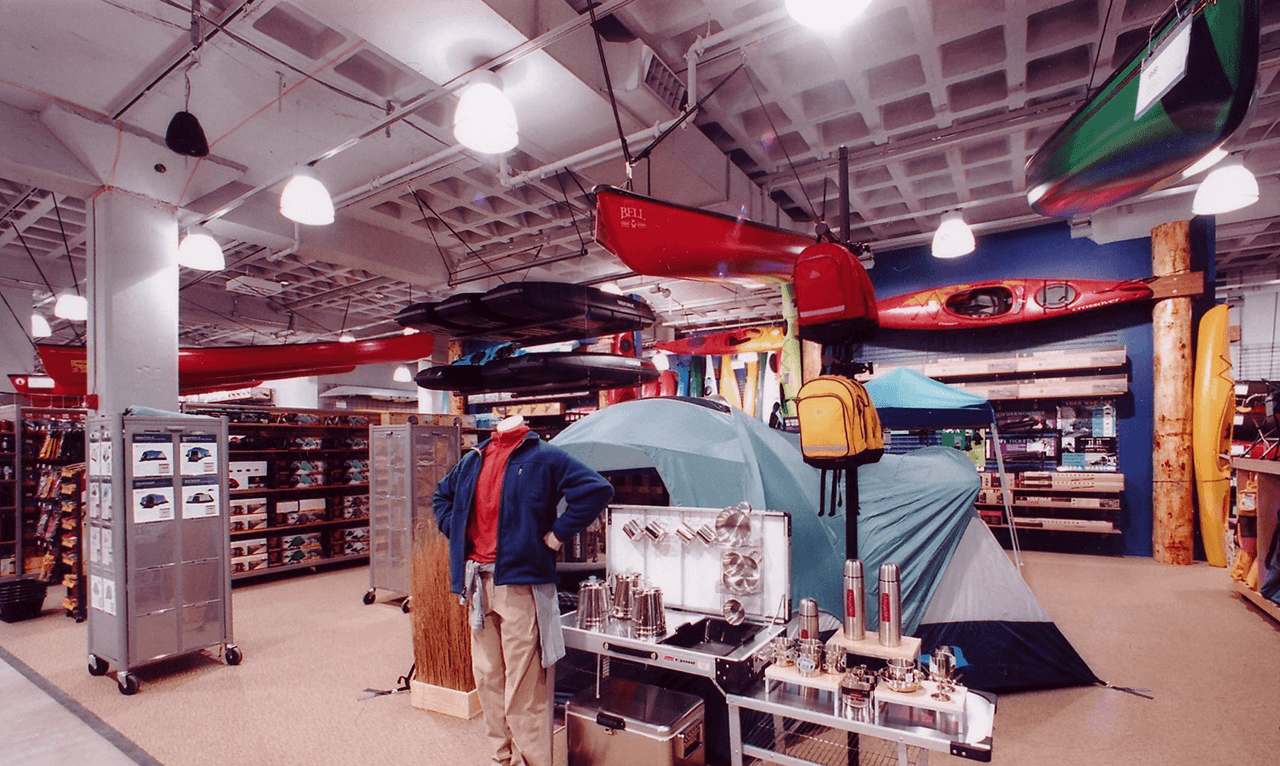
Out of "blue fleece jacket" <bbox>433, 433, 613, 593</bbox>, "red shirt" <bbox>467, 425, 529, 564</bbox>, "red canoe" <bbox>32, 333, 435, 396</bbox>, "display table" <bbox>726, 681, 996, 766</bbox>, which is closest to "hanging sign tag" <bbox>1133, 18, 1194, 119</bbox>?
"display table" <bbox>726, 681, 996, 766</bbox>

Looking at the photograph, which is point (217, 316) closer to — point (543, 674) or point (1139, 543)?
point (543, 674)

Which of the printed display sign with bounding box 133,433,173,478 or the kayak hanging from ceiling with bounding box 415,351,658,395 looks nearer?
the printed display sign with bounding box 133,433,173,478

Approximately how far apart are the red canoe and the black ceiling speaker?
624cm

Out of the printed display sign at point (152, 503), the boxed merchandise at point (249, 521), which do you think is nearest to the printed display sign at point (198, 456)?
the printed display sign at point (152, 503)

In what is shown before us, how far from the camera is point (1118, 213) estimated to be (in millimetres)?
7176

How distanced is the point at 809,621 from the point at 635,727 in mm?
796

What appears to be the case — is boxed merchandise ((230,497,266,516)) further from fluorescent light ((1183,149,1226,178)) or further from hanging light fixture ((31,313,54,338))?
fluorescent light ((1183,149,1226,178))

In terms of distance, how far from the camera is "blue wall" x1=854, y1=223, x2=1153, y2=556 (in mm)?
7129

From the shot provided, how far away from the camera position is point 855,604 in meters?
2.38

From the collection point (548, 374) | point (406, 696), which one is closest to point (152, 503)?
point (406, 696)

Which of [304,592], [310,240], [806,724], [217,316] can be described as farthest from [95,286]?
[217,316]

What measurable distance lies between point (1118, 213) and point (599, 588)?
7651mm

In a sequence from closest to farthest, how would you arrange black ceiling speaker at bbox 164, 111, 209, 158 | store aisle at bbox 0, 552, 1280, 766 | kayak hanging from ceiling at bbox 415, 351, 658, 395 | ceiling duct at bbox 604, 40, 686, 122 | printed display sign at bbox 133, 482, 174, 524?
1. store aisle at bbox 0, 552, 1280, 766
2. black ceiling speaker at bbox 164, 111, 209, 158
3. printed display sign at bbox 133, 482, 174, 524
4. ceiling duct at bbox 604, 40, 686, 122
5. kayak hanging from ceiling at bbox 415, 351, 658, 395

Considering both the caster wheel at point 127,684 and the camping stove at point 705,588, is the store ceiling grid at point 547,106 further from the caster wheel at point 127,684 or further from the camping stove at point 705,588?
the caster wheel at point 127,684
